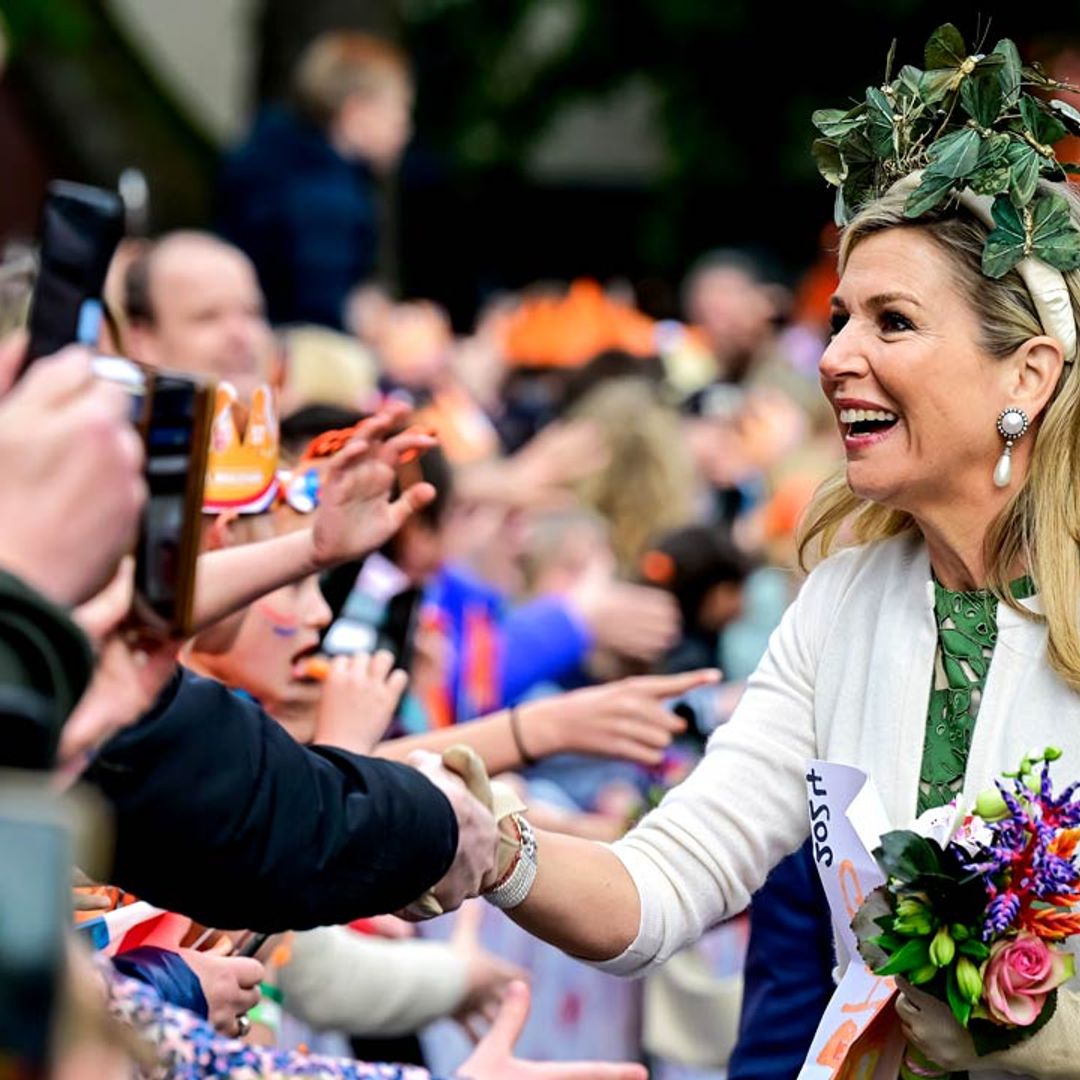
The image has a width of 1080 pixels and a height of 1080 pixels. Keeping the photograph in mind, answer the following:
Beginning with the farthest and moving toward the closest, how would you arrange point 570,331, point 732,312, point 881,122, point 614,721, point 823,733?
1. point 732,312
2. point 570,331
3. point 614,721
4. point 881,122
5. point 823,733

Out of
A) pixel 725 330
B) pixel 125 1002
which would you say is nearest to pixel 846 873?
pixel 125 1002

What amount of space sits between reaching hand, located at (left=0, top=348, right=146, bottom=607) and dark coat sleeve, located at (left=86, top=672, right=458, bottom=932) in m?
0.52

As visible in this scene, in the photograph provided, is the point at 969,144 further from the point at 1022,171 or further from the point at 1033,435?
the point at 1033,435

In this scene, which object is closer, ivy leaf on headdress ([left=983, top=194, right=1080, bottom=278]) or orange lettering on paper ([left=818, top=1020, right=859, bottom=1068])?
orange lettering on paper ([left=818, top=1020, right=859, bottom=1068])

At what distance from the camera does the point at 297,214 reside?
10297 millimetres

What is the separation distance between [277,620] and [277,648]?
0.17ft

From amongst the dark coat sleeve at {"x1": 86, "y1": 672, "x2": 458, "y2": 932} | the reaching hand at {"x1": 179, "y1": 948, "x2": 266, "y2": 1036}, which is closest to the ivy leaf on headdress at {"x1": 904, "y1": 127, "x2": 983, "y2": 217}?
the dark coat sleeve at {"x1": 86, "y1": 672, "x2": 458, "y2": 932}

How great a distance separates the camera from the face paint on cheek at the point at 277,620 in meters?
4.27

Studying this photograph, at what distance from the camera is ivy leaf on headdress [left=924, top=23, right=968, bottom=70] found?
3900 millimetres

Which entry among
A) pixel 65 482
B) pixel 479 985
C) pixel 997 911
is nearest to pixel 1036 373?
pixel 997 911

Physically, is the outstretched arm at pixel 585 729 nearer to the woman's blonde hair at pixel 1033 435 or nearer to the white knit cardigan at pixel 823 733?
the white knit cardigan at pixel 823 733

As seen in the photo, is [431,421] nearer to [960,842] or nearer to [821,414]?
[821,414]

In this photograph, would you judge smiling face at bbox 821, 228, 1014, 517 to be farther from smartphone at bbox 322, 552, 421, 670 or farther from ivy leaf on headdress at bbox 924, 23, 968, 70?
smartphone at bbox 322, 552, 421, 670

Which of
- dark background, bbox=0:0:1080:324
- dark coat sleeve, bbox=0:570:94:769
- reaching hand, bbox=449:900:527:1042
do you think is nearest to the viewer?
dark coat sleeve, bbox=0:570:94:769
